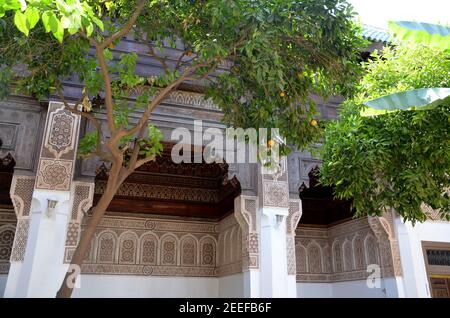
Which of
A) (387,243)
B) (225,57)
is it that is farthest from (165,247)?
(225,57)

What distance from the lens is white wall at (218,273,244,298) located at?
21.9 ft

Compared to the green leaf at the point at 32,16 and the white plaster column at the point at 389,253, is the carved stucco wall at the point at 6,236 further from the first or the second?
the green leaf at the point at 32,16

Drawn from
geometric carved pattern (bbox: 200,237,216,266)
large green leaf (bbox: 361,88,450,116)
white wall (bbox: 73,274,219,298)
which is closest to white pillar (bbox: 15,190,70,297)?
white wall (bbox: 73,274,219,298)

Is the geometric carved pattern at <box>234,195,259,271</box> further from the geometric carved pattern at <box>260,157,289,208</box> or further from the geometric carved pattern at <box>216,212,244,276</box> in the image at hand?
the geometric carved pattern at <box>216,212,244,276</box>

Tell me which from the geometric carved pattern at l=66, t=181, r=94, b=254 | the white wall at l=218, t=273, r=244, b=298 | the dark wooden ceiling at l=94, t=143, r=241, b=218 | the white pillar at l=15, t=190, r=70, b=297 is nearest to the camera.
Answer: the white pillar at l=15, t=190, r=70, b=297

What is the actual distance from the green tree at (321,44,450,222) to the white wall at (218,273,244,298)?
10.3 ft

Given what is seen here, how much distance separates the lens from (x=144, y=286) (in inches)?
296

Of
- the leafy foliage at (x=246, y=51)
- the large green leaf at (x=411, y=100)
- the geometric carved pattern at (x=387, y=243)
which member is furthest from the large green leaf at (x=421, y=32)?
the geometric carved pattern at (x=387, y=243)

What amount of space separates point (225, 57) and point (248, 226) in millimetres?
2882

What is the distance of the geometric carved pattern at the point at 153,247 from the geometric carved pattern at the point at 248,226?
2014 millimetres

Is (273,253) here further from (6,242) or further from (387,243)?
(6,242)

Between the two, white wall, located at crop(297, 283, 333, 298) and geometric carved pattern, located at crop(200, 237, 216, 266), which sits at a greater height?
geometric carved pattern, located at crop(200, 237, 216, 266)

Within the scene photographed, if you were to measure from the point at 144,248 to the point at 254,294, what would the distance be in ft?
8.52
